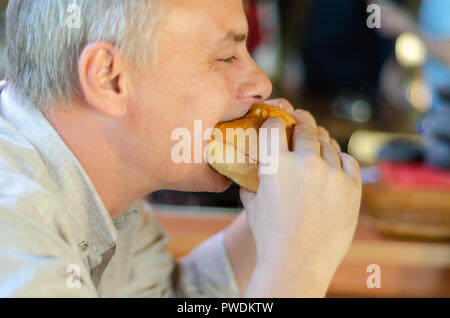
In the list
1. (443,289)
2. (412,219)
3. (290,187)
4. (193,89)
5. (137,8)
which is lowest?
(443,289)

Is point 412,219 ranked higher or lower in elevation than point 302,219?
lower

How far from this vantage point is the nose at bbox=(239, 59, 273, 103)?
964mm

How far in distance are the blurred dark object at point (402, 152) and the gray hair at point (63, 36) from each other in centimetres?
114

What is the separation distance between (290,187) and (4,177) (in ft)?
1.23

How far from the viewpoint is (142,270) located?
1.20 meters

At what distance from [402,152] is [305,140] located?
3.35 ft

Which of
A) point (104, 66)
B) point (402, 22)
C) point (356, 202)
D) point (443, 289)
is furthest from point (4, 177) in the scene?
point (402, 22)

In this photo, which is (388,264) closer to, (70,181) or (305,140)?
(305,140)

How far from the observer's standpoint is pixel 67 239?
31.4 inches

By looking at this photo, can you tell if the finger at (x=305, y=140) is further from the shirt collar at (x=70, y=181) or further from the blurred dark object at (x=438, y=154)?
the blurred dark object at (x=438, y=154)

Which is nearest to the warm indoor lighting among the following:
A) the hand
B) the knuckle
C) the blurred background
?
the blurred background

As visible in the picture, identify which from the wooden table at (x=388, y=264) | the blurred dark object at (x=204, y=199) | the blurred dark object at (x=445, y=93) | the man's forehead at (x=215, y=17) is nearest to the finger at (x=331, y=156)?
the man's forehead at (x=215, y=17)

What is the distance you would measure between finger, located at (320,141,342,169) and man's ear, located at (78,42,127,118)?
312mm
